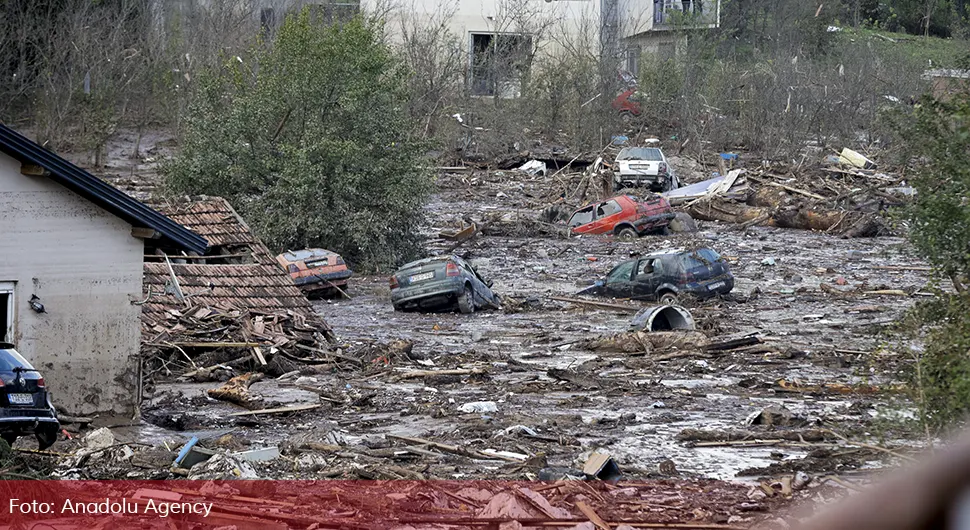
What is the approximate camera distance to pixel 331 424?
15203 mm

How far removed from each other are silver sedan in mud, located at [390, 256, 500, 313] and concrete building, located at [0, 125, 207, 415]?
11.1 meters

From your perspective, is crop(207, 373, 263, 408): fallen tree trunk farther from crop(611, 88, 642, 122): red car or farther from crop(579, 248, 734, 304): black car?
crop(611, 88, 642, 122): red car

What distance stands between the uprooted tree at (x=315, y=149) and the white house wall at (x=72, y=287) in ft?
55.5

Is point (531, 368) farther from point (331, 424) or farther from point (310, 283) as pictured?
point (310, 283)

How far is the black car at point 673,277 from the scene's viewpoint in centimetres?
2775

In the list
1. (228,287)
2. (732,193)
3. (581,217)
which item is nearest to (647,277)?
(228,287)

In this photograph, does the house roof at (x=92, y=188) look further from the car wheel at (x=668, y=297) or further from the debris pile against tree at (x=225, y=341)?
the car wheel at (x=668, y=297)

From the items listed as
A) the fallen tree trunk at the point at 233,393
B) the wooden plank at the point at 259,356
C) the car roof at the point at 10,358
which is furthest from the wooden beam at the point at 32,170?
the wooden plank at the point at 259,356

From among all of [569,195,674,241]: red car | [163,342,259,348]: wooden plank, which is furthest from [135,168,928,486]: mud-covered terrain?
[569,195,674,241]: red car

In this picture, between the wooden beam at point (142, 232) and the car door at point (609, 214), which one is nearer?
the wooden beam at point (142, 232)

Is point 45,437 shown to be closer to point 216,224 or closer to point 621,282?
point 216,224

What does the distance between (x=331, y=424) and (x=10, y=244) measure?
16.5 feet

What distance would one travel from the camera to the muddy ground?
1224cm

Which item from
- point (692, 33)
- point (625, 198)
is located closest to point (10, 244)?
point (625, 198)
